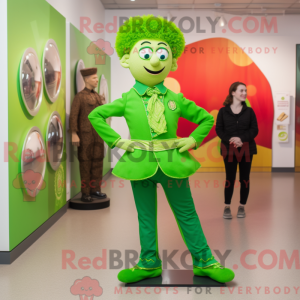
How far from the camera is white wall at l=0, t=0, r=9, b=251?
259 cm

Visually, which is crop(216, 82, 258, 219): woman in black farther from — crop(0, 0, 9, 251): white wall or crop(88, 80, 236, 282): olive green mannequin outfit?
crop(0, 0, 9, 251): white wall

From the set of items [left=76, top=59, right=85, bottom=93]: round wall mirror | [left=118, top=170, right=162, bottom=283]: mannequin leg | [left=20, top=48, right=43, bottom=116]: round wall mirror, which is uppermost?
[left=76, top=59, right=85, bottom=93]: round wall mirror

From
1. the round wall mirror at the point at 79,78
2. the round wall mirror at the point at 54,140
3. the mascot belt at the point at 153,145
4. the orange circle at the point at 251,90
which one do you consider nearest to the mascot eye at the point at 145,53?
the mascot belt at the point at 153,145

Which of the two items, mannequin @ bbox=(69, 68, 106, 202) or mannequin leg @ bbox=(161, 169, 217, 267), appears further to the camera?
mannequin @ bbox=(69, 68, 106, 202)

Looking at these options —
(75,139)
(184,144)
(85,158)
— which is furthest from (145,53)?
(85,158)

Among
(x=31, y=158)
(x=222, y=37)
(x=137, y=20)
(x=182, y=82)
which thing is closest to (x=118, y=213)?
(x=31, y=158)

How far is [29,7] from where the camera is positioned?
3.05 meters

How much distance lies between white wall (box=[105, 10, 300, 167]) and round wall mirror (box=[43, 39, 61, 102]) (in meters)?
3.53

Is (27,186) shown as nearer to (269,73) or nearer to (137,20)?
(137,20)

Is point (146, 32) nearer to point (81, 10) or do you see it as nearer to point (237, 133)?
point (237, 133)

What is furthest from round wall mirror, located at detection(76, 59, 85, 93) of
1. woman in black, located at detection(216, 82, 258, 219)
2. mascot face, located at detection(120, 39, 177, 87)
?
mascot face, located at detection(120, 39, 177, 87)

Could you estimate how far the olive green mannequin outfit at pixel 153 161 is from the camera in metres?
2.22

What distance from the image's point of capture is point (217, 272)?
91.2 inches

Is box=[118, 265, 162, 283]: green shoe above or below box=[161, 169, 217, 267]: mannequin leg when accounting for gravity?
below
